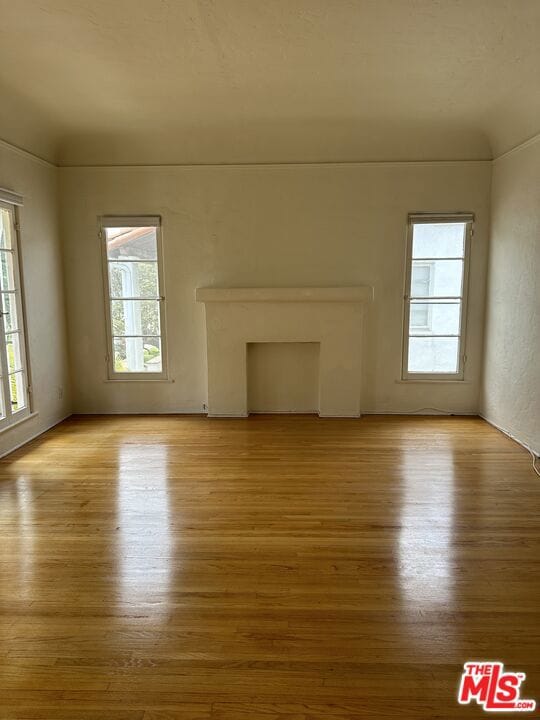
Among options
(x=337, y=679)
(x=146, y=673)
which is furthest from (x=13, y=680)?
(x=337, y=679)

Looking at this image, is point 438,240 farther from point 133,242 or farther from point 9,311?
point 9,311

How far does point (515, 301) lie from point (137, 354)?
13.0ft

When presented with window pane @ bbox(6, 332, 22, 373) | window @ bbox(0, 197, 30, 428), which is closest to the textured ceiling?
window @ bbox(0, 197, 30, 428)

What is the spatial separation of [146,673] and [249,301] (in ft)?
12.3

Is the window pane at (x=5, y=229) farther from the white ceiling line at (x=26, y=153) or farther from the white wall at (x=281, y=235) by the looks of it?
the white wall at (x=281, y=235)

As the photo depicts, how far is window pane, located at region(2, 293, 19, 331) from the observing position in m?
4.22

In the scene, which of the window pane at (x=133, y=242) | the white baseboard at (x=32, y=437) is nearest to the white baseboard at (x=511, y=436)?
the window pane at (x=133, y=242)

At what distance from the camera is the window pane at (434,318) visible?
5.30 m

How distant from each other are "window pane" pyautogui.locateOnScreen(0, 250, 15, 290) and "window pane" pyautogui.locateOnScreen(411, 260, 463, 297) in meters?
4.02

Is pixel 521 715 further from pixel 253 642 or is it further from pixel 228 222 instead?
pixel 228 222

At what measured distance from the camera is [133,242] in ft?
17.3

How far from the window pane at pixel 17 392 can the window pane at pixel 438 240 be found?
165 inches

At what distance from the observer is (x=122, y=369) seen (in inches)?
216

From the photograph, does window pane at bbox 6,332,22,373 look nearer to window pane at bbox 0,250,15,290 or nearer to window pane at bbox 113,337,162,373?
window pane at bbox 0,250,15,290
